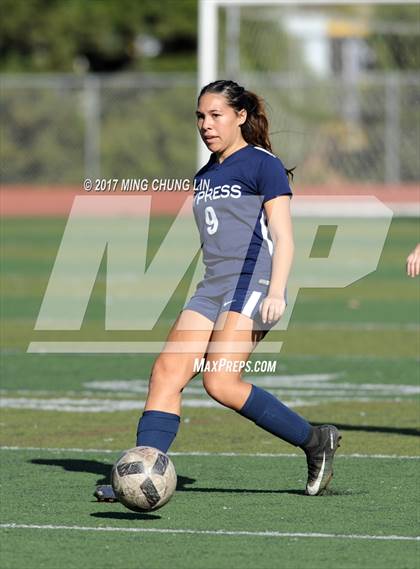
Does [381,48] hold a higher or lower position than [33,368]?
lower

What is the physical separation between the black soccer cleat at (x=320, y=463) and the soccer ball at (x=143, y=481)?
83 centimetres

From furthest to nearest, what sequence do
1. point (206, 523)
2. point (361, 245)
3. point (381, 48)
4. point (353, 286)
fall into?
point (381, 48) < point (361, 245) < point (353, 286) < point (206, 523)

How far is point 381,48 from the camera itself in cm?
3694

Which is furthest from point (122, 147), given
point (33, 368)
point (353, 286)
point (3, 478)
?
point (3, 478)

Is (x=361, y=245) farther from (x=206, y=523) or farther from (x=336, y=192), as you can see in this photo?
(x=206, y=523)

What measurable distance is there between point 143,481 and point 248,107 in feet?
5.95

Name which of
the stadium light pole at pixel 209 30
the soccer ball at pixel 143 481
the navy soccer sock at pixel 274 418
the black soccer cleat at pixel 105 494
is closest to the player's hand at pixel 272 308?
the navy soccer sock at pixel 274 418

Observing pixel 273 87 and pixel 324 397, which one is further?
pixel 273 87

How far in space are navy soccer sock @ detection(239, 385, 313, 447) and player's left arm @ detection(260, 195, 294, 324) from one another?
1.57 feet

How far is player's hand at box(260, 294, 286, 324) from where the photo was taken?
6352mm

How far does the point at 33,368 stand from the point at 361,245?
485 inches

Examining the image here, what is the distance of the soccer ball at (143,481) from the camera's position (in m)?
6.23

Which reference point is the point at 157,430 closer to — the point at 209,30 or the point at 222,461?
the point at 222,461

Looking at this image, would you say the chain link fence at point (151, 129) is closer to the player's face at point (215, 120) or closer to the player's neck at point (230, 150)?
the player's neck at point (230, 150)
